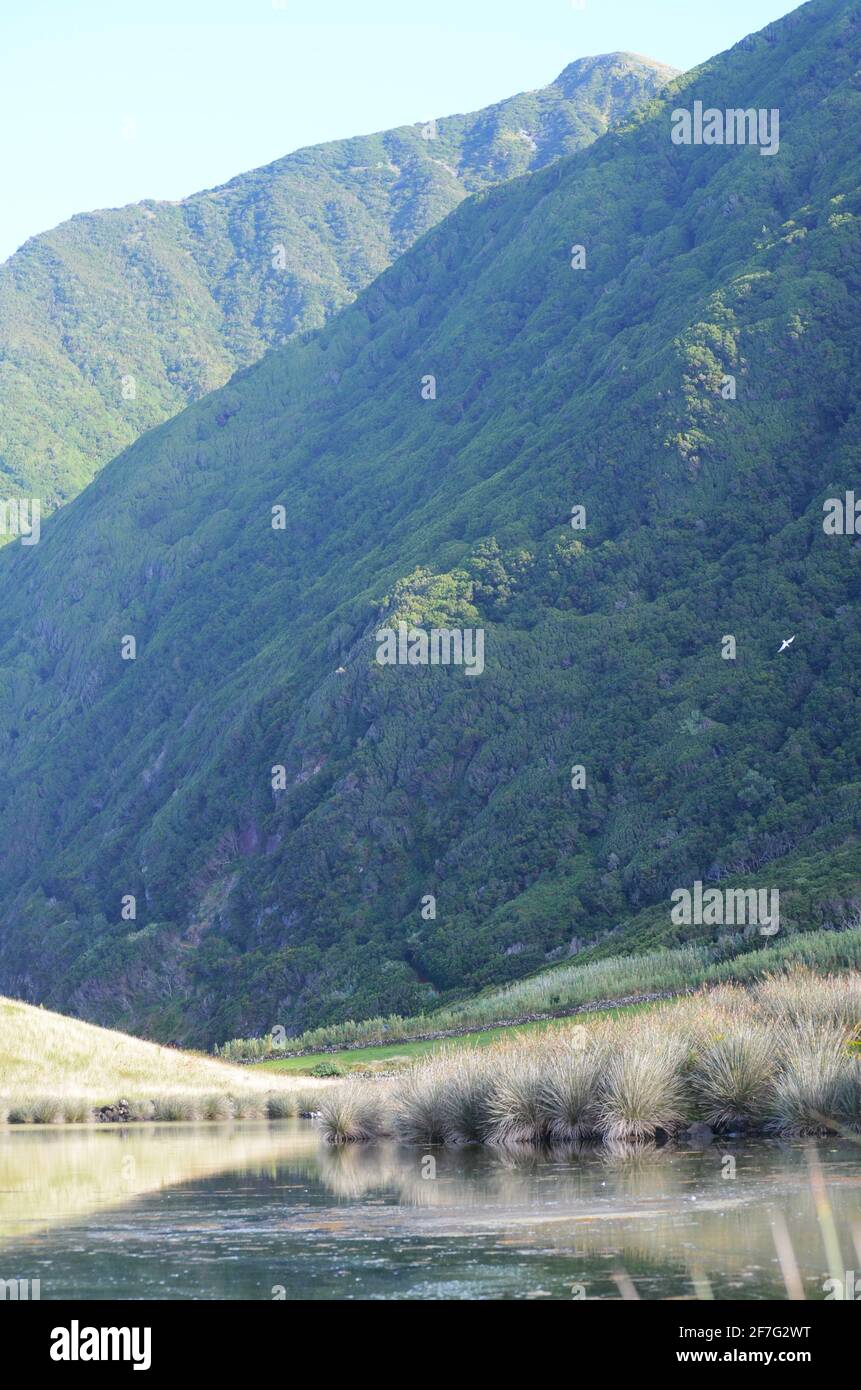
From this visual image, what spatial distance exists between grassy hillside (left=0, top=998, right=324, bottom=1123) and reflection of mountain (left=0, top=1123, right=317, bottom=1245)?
9.04 feet

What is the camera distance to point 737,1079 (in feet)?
62.7

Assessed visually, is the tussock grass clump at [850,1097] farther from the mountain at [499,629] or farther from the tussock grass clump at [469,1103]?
the mountain at [499,629]

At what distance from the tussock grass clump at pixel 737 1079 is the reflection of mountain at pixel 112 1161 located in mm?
4949

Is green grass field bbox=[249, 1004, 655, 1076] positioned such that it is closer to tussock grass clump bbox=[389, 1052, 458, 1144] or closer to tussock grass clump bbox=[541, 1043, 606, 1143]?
tussock grass clump bbox=[389, 1052, 458, 1144]

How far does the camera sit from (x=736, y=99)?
14288cm

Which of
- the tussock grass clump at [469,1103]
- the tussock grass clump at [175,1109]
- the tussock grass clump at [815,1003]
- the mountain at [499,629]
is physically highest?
the mountain at [499,629]

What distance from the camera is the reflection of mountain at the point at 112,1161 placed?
16578mm

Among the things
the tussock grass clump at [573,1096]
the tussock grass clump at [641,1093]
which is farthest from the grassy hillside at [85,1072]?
the tussock grass clump at [641,1093]

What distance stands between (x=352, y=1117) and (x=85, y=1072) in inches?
580

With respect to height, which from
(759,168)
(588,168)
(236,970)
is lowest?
(236,970)

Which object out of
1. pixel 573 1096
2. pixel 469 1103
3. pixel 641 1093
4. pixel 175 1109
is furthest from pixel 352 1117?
pixel 175 1109
